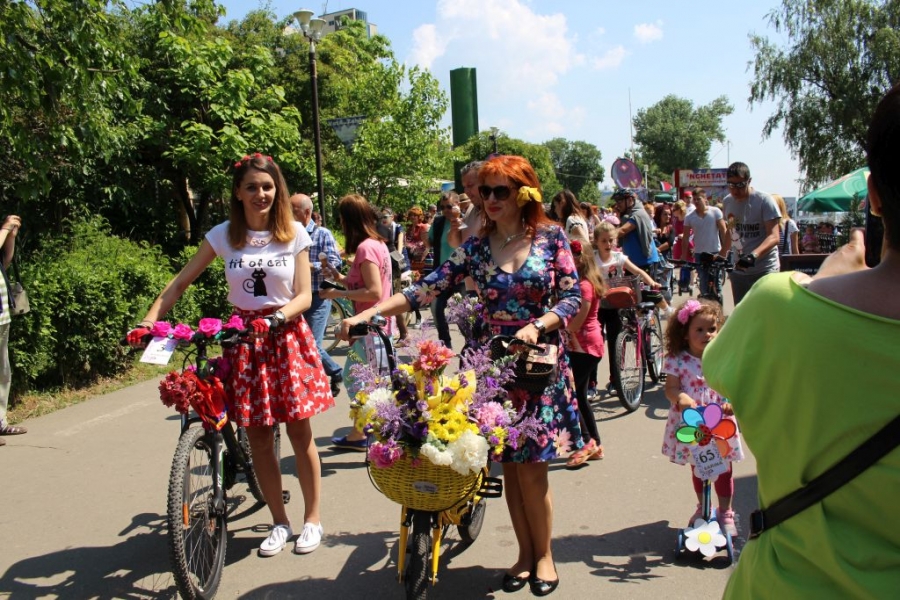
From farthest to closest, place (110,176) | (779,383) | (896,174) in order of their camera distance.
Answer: (110,176) < (779,383) < (896,174)

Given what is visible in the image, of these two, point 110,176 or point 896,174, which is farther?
point 110,176

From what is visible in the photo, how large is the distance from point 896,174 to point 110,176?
13.4 metres

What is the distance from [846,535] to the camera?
4.30ft

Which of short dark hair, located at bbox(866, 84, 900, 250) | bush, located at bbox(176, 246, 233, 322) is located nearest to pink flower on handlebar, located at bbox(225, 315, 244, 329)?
short dark hair, located at bbox(866, 84, 900, 250)

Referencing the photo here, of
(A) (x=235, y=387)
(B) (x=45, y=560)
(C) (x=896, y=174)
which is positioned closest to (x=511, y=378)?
(A) (x=235, y=387)

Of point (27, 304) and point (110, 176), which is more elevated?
point (110, 176)

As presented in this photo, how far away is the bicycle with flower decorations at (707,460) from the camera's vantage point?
11.1ft

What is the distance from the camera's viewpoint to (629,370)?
22.7 feet

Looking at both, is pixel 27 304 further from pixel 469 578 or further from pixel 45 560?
pixel 469 578

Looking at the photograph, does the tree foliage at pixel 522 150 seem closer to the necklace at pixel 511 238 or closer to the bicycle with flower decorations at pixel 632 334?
the bicycle with flower decorations at pixel 632 334

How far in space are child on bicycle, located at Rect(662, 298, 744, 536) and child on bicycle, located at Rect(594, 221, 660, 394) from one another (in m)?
2.43

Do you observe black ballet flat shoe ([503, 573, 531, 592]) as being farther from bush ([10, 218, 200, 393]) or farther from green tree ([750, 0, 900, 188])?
green tree ([750, 0, 900, 188])

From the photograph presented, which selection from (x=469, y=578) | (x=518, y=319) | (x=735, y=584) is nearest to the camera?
(x=735, y=584)

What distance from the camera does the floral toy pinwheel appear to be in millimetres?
3350
